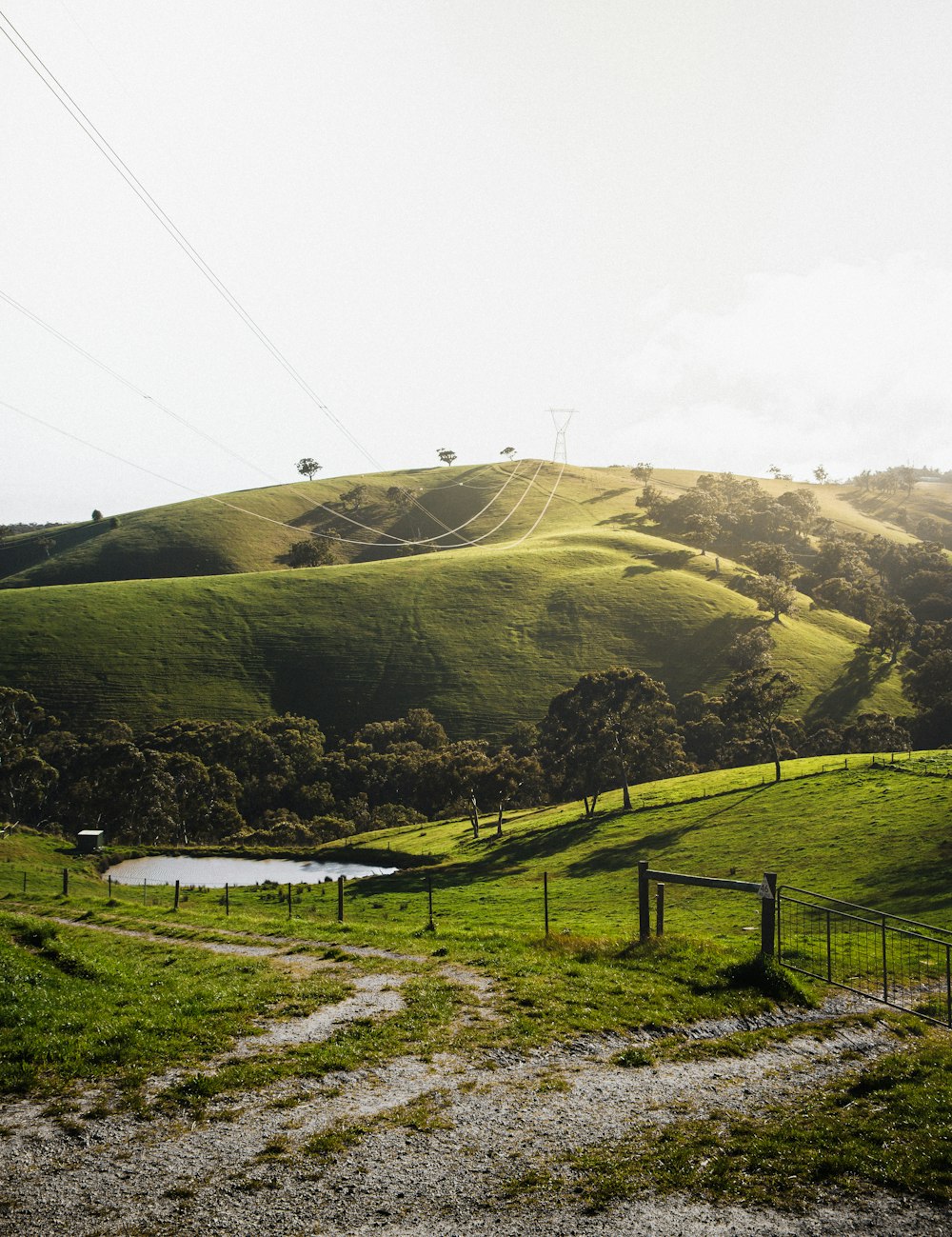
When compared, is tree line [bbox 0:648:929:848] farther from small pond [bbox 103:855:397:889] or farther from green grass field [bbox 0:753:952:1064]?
small pond [bbox 103:855:397:889]

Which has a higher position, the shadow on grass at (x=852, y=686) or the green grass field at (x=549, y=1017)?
the shadow on grass at (x=852, y=686)

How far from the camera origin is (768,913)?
2217cm

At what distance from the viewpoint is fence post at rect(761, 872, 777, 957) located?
21.7 m

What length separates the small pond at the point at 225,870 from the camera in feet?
284

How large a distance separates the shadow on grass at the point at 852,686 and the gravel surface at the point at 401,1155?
123 meters

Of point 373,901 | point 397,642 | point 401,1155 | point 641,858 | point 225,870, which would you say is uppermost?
point 397,642

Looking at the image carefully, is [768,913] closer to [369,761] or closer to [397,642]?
[369,761]

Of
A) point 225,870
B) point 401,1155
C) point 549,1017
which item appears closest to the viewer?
point 401,1155

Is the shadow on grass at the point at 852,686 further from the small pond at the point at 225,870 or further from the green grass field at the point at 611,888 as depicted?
the small pond at the point at 225,870

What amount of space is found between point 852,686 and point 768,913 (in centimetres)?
12897

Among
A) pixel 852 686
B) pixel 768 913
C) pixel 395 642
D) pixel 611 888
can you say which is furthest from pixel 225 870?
pixel 852 686

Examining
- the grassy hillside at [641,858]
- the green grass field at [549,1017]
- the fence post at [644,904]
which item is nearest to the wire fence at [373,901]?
the grassy hillside at [641,858]

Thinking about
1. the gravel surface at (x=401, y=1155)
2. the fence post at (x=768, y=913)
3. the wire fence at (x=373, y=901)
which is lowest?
the wire fence at (x=373, y=901)

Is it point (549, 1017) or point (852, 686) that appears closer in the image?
point (549, 1017)
